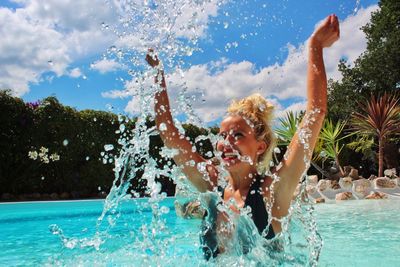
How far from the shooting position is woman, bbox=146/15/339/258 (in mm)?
2012

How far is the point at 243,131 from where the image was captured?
2131 mm

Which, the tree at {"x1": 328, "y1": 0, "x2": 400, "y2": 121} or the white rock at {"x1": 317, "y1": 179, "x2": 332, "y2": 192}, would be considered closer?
the white rock at {"x1": 317, "y1": 179, "x2": 332, "y2": 192}

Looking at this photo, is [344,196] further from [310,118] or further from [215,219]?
[310,118]

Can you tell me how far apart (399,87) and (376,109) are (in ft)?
20.0

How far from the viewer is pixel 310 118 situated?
201cm

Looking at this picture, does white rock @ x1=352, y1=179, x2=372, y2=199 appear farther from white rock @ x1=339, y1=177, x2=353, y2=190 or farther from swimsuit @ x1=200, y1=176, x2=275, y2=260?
swimsuit @ x1=200, y1=176, x2=275, y2=260

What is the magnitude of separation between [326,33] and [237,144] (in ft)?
2.16

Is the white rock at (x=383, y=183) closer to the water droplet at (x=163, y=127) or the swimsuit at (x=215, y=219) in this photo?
the swimsuit at (x=215, y=219)

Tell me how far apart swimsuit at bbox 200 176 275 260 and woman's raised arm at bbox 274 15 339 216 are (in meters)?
0.09

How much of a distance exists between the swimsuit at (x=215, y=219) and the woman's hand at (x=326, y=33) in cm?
70

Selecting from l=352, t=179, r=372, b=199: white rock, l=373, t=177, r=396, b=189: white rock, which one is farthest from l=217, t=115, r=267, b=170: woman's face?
l=373, t=177, r=396, b=189: white rock

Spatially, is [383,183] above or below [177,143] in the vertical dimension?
below

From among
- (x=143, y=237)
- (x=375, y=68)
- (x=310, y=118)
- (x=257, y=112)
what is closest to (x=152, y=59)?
(x=257, y=112)

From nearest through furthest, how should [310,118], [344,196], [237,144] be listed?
[310,118] → [237,144] → [344,196]
